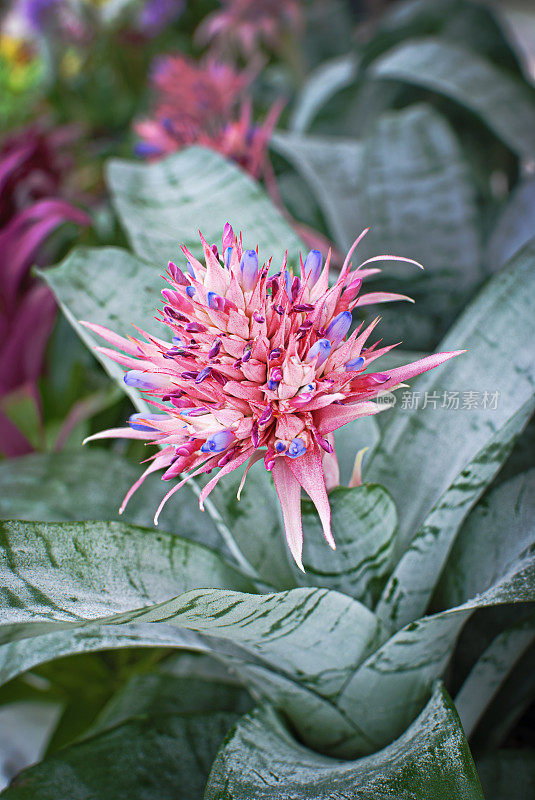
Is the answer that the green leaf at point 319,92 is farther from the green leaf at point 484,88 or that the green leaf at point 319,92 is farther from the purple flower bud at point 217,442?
the purple flower bud at point 217,442

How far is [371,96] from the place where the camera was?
957 mm

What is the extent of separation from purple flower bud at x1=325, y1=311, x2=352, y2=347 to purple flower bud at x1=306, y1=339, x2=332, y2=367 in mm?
14

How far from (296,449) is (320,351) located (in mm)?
50

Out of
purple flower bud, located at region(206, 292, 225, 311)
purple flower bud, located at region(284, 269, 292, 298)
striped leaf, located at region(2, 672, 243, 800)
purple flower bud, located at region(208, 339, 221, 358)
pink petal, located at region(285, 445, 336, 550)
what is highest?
purple flower bud, located at region(206, 292, 225, 311)

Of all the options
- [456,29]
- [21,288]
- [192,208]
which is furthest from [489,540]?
[456,29]

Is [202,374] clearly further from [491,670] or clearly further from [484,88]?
[484,88]

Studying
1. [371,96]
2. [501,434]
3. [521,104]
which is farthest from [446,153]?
[501,434]

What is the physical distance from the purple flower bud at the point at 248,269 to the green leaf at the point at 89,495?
0.26 m

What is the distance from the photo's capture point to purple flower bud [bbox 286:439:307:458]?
284mm

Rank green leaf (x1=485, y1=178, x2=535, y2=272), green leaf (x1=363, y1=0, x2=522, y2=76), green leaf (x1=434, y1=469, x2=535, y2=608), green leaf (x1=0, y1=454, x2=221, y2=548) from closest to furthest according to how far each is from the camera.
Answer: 1. green leaf (x1=434, y1=469, x2=535, y2=608)
2. green leaf (x1=0, y1=454, x2=221, y2=548)
3. green leaf (x1=485, y1=178, x2=535, y2=272)
4. green leaf (x1=363, y1=0, x2=522, y2=76)

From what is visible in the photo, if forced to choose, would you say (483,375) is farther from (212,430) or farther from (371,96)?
(371,96)

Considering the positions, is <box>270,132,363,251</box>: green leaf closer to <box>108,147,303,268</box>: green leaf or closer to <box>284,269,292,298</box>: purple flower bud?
<box>108,147,303,268</box>: green leaf

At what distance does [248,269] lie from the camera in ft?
1.06

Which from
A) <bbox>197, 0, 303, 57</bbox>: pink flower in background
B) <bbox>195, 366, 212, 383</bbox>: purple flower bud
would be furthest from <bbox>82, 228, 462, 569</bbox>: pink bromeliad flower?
<bbox>197, 0, 303, 57</bbox>: pink flower in background
